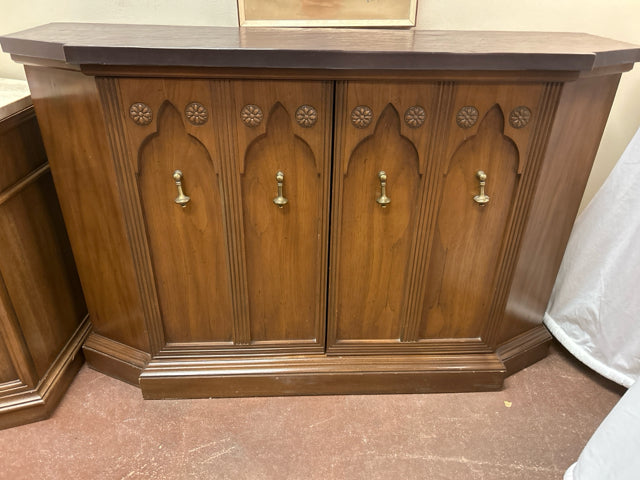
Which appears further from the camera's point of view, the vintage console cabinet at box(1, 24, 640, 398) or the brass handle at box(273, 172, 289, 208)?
the brass handle at box(273, 172, 289, 208)

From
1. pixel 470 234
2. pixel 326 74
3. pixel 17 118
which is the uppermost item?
pixel 326 74

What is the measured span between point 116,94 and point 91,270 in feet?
1.85

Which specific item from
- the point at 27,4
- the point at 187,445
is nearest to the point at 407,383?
the point at 187,445

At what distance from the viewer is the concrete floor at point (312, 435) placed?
126 centimetres

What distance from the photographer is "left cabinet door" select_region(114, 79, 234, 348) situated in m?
1.06

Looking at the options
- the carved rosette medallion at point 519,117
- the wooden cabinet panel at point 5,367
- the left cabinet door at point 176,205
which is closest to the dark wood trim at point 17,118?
the left cabinet door at point 176,205

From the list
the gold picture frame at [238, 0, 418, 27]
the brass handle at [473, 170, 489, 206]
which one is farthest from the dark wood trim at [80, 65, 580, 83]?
the gold picture frame at [238, 0, 418, 27]

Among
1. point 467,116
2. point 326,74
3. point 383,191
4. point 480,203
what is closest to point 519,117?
point 467,116

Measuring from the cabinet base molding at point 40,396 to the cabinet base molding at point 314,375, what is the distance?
26 cm

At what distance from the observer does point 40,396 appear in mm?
1361

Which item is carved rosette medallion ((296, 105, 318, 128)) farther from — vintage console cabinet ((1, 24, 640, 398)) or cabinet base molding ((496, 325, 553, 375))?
cabinet base molding ((496, 325, 553, 375))

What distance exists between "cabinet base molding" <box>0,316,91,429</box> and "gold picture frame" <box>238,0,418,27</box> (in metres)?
1.16

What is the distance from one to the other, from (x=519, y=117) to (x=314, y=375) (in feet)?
2.99

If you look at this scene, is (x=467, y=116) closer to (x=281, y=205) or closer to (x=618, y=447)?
(x=281, y=205)
